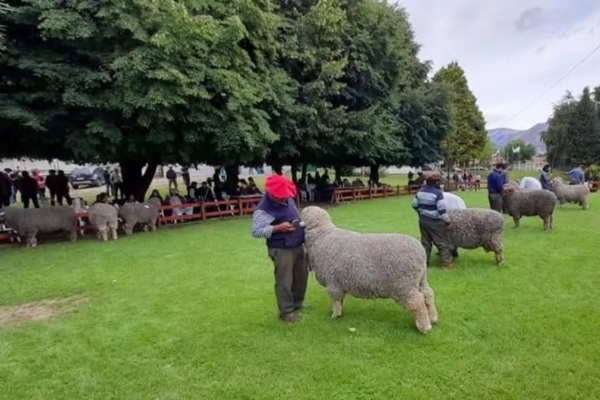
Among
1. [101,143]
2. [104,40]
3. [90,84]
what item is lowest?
[101,143]

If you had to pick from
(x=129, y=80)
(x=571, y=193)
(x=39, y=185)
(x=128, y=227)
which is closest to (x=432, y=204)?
(x=129, y=80)

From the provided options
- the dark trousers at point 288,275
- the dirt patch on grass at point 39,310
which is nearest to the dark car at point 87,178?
the dirt patch on grass at point 39,310

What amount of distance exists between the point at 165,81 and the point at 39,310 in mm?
7525

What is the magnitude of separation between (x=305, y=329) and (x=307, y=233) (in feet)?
4.15

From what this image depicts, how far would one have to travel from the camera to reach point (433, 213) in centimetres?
796

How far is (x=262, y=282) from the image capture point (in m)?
8.22

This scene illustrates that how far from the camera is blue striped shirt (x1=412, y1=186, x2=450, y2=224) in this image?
786 centimetres

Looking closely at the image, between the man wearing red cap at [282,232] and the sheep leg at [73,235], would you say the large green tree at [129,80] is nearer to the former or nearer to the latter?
the sheep leg at [73,235]

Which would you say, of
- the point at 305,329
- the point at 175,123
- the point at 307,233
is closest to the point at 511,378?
the point at 305,329

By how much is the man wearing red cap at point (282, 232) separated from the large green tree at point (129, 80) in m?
7.65

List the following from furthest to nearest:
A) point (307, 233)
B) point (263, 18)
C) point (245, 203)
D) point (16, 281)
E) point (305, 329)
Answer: point (245, 203) → point (263, 18) → point (16, 281) → point (307, 233) → point (305, 329)

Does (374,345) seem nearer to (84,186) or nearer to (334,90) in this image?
(334,90)

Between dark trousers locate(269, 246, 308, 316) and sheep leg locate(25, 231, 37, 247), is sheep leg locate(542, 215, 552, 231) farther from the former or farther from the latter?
sheep leg locate(25, 231, 37, 247)

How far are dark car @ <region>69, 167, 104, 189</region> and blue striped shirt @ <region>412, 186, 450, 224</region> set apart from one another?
109 feet
